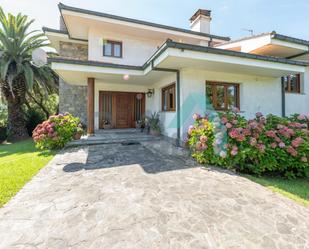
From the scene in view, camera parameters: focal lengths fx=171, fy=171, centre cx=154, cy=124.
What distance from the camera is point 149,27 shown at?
10.4 metres

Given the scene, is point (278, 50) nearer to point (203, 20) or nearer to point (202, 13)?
point (203, 20)

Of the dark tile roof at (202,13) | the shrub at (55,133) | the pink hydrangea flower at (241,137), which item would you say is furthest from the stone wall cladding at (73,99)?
the pink hydrangea flower at (241,137)

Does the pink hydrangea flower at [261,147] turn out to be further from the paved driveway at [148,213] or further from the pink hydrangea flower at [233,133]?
the paved driveway at [148,213]

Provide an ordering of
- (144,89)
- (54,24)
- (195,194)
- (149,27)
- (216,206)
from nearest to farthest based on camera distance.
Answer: (216,206) → (195,194) → (149,27) → (144,89) → (54,24)

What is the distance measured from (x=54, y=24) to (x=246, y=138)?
15283mm

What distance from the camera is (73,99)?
1217 centimetres

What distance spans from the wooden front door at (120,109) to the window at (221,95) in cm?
538

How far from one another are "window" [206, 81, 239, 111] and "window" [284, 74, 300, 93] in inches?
138

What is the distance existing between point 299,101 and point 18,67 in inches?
689

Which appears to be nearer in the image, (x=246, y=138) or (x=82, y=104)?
(x=246, y=138)

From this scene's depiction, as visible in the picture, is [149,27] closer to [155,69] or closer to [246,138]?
[155,69]

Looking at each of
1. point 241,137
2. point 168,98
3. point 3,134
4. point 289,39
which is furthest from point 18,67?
point 289,39

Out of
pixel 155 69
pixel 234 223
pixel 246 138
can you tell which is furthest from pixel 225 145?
pixel 155 69

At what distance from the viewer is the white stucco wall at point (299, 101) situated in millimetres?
9562
